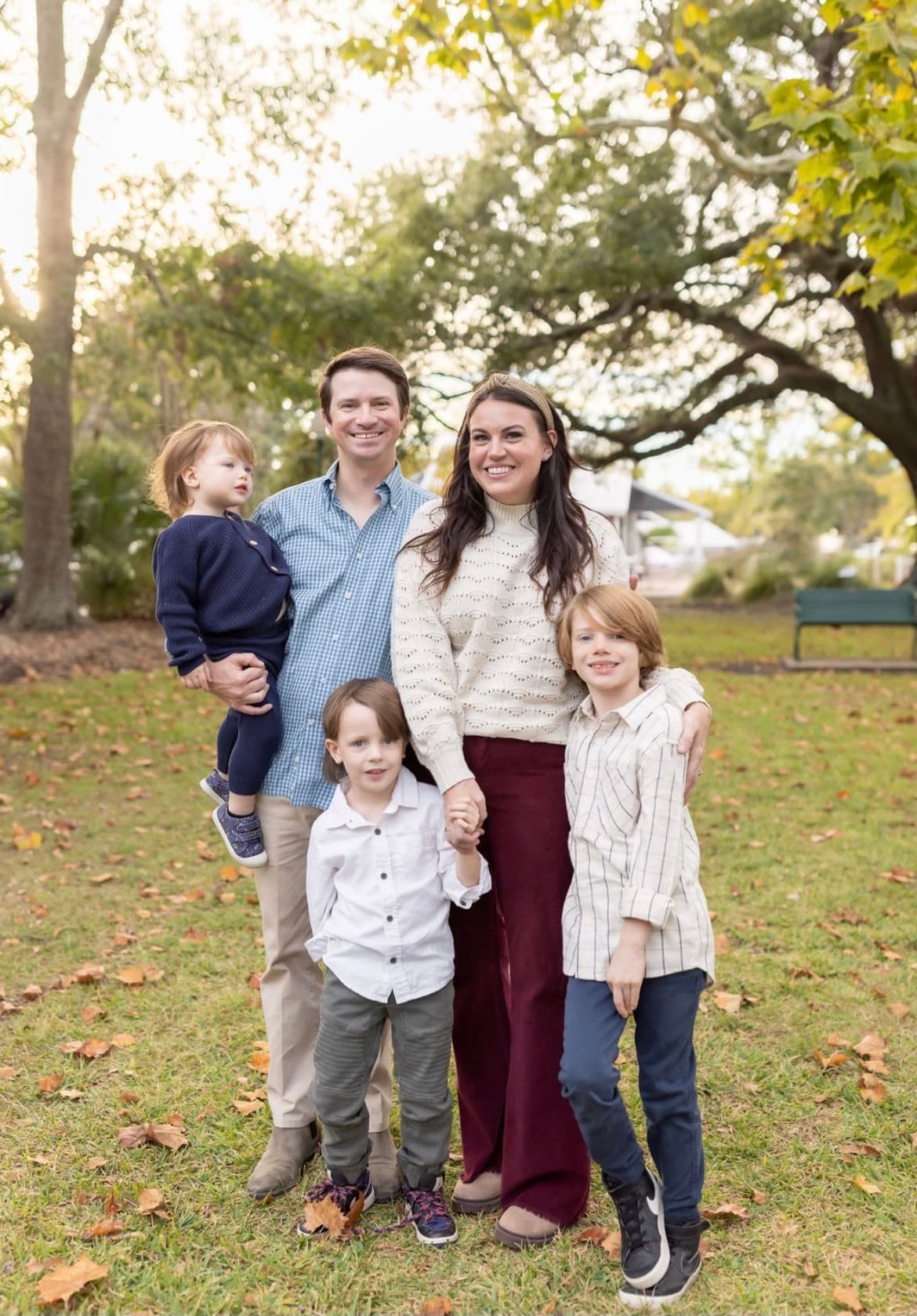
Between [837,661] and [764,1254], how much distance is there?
12.2 m

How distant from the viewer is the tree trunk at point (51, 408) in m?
14.0

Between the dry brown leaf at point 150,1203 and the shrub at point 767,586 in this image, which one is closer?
the dry brown leaf at point 150,1203

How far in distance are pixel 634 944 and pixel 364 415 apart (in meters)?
1.54

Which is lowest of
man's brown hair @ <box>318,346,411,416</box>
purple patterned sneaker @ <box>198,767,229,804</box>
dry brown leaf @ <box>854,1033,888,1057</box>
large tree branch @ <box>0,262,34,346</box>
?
dry brown leaf @ <box>854,1033,888,1057</box>

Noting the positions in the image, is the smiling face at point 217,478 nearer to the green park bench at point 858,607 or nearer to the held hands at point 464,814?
the held hands at point 464,814

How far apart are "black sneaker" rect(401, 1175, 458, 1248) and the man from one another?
0.71ft

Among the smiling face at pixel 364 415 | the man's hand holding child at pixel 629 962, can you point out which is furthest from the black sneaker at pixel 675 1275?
the smiling face at pixel 364 415

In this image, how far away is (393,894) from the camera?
118 inches

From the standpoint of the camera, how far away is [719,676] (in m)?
13.7

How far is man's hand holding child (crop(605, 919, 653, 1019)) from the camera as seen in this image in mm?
2729

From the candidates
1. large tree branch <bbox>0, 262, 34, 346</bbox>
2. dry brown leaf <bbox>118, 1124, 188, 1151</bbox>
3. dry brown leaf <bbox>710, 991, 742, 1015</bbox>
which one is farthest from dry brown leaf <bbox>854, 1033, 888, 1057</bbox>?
large tree branch <bbox>0, 262, 34, 346</bbox>

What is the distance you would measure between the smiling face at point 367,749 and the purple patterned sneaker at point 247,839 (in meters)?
0.42

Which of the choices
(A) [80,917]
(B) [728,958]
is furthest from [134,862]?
(B) [728,958]

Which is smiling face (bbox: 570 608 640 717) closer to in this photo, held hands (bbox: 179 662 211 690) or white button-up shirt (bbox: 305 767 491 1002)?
white button-up shirt (bbox: 305 767 491 1002)
